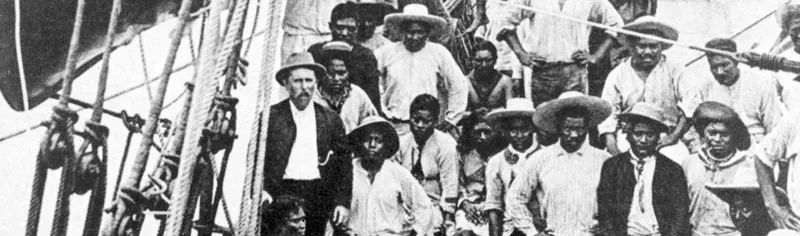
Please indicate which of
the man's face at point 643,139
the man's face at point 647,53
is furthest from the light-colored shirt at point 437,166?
the man's face at point 647,53

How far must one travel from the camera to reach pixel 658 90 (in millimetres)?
4758

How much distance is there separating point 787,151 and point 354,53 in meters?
1.69

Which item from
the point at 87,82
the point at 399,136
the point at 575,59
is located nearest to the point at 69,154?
the point at 87,82

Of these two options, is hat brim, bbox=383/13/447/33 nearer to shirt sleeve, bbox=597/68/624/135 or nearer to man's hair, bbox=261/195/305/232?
shirt sleeve, bbox=597/68/624/135

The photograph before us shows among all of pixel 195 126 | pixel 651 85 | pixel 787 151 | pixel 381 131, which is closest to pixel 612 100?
pixel 651 85

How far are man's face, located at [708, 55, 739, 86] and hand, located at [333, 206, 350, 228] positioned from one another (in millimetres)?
1630

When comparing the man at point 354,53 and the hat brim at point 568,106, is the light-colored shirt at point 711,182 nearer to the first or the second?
the hat brim at point 568,106

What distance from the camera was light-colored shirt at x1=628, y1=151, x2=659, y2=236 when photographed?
170 inches

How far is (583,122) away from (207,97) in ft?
6.01

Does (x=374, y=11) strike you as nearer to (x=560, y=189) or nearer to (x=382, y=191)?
(x=382, y=191)

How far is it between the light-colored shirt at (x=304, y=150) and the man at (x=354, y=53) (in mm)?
463

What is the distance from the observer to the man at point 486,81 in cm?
498

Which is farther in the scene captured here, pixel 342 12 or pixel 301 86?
pixel 342 12

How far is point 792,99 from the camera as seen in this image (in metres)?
4.72
